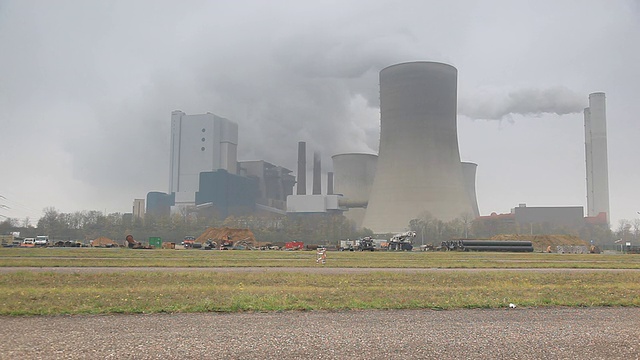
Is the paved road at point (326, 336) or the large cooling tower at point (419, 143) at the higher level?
the large cooling tower at point (419, 143)

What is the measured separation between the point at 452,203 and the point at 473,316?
5793 cm

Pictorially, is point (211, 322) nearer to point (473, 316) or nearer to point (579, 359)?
point (473, 316)

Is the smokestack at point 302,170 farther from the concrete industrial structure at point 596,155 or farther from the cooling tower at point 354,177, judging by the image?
the concrete industrial structure at point 596,155

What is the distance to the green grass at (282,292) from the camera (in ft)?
32.3

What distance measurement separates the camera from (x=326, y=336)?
279 inches

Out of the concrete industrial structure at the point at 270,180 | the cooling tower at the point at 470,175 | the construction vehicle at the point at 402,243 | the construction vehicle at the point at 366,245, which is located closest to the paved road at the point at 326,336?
the construction vehicle at the point at 366,245

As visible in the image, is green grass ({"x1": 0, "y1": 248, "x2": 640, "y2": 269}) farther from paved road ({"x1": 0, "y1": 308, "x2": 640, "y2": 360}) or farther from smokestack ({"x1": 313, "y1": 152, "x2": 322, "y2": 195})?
smokestack ({"x1": 313, "y1": 152, "x2": 322, "y2": 195})

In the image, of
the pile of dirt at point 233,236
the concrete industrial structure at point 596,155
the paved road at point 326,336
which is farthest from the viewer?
the concrete industrial structure at point 596,155

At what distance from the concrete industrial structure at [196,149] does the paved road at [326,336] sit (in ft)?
369

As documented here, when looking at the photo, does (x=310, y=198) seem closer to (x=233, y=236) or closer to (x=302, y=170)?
(x=302, y=170)

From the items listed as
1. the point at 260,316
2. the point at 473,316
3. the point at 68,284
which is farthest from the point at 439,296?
the point at 68,284

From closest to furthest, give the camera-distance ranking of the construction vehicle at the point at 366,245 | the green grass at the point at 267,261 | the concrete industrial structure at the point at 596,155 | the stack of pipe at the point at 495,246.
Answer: the green grass at the point at 267,261, the stack of pipe at the point at 495,246, the construction vehicle at the point at 366,245, the concrete industrial structure at the point at 596,155

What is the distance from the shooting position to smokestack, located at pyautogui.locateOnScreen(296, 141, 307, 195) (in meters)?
124

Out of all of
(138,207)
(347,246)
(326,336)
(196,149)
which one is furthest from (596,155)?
(138,207)
